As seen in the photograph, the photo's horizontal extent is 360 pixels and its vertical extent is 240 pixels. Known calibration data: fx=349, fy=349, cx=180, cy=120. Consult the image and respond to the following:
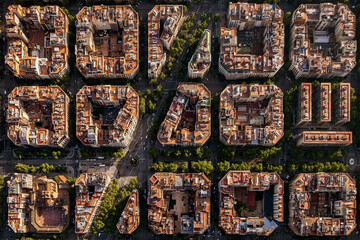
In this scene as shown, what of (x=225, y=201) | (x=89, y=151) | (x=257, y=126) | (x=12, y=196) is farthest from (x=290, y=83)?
(x=12, y=196)

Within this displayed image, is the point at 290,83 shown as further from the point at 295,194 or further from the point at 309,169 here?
the point at 295,194

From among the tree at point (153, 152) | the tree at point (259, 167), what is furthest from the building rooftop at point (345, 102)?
the tree at point (153, 152)

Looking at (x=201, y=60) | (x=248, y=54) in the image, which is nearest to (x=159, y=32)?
(x=201, y=60)

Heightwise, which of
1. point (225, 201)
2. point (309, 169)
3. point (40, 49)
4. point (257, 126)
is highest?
point (40, 49)

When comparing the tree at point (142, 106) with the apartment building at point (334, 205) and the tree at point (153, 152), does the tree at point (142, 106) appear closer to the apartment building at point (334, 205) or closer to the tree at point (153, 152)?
the tree at point (153, 152)

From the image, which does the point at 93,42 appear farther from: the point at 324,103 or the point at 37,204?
the point at 324,103

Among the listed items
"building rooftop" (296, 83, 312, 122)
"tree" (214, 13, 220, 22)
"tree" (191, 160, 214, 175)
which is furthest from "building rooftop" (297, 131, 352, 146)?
"tree" (214, 13, 220, 22)
